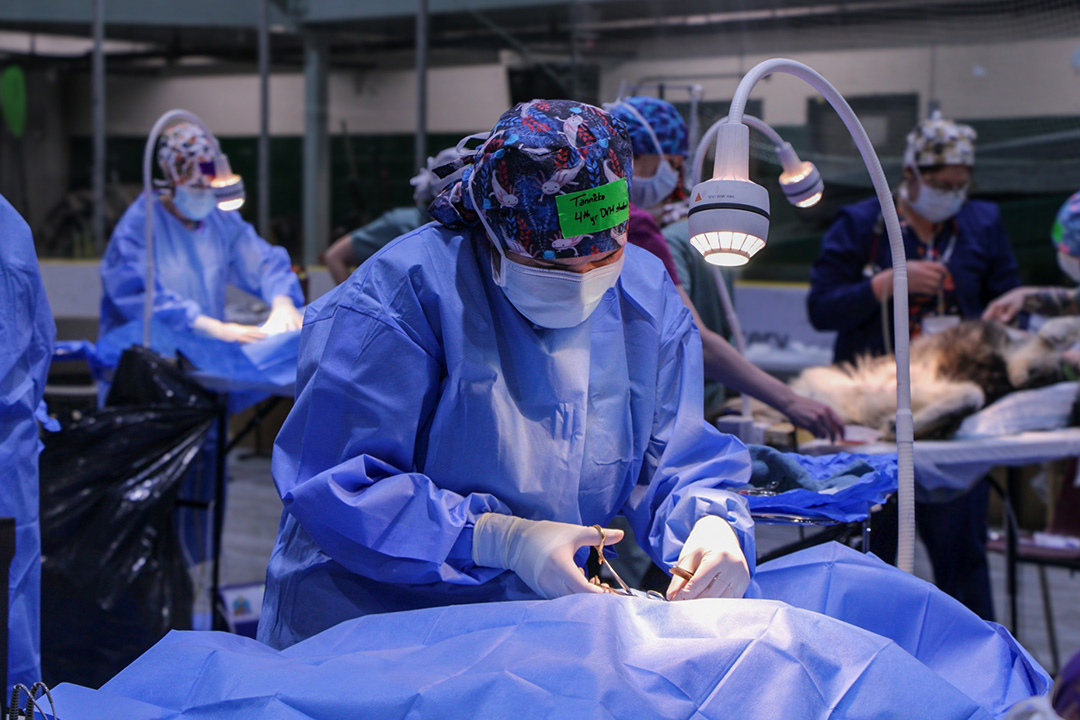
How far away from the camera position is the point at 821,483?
80.2 inches

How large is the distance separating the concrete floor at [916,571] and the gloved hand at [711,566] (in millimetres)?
2450

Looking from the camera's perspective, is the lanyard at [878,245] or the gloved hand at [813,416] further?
the lanyard at [878,245]

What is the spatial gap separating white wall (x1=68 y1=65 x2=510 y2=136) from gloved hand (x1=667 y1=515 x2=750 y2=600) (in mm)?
6133

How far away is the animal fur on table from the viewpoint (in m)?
2.75

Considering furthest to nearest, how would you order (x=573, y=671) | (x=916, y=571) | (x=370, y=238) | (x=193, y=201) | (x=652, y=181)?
(x=370, y=238), (x=916, y=571), (x=193, y=201), (x=652, y=181), (x=573, y=671)

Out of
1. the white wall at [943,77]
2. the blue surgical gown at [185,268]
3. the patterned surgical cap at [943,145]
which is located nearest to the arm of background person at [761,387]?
the patterned surgical cap at [943,145]

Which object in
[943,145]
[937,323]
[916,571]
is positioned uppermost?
[943,145]

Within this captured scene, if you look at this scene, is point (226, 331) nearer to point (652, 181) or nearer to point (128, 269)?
point (128, 269)

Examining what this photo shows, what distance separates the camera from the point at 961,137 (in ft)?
11.3

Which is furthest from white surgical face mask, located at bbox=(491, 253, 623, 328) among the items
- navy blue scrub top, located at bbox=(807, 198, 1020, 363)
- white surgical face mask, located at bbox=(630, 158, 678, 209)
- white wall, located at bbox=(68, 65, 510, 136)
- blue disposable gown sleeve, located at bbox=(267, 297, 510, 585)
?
white wall, located at bbox=(68, 65, 510, 136)

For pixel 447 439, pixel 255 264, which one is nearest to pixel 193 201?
pixel 255 264

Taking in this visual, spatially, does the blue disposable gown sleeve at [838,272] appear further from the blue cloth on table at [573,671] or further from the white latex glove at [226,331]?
the blue cloth on table at [573,671]

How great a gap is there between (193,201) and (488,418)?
2864mm

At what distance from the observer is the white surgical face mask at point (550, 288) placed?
148cm
